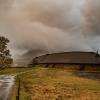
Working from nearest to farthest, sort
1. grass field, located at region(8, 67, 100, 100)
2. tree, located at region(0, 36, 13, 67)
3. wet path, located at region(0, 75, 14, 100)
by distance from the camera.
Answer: wet path, located at region(0, 75, 14, 100)
grass field, located at region(8, 67, 100, 100)
tree, located at region(0, 36, 13, 67)

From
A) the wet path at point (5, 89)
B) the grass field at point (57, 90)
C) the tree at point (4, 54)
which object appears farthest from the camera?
the tree at point (4, 54)

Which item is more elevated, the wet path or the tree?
the tree

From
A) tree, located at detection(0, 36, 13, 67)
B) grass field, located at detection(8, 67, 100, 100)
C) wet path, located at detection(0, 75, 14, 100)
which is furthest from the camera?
tree, located at detection(0, 36, 13, 67)

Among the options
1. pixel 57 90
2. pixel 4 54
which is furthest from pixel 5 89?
pixel 4 54

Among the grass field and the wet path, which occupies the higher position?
the wet path

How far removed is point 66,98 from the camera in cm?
2850

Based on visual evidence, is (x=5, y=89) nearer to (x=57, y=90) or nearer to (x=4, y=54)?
(x=57, y=90)

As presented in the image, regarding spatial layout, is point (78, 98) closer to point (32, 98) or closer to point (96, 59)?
point (32, 98)

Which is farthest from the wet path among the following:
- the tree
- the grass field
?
the tree

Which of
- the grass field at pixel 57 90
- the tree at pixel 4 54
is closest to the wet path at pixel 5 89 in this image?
the grass field at pixel 57 90

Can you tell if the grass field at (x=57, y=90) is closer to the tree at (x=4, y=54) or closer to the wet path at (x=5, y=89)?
the wet path at (x=5, y=89)

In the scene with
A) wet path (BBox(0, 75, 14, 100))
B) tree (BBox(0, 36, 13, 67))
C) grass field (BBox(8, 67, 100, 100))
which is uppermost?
tree (BBox(0, 36, 13, 67))

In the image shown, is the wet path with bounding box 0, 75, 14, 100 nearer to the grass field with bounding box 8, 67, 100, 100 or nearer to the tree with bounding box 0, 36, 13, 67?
the grass field with bounding box 8, 67, 100, 100

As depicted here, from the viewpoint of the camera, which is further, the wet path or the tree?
the tree
